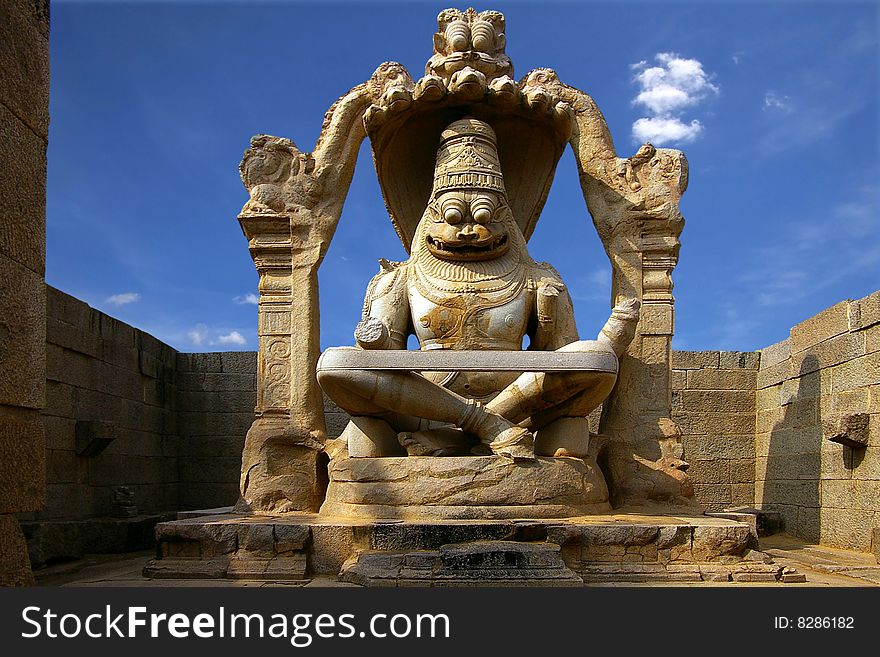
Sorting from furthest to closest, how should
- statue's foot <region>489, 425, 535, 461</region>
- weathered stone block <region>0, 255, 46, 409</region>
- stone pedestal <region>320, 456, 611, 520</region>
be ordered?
statue's foot <region>489, 425, 535, 461</region> → stone pedestal <region>320, 456, 611, 520</region> → weathered stone block <region>0, 255, 46, 409</region>

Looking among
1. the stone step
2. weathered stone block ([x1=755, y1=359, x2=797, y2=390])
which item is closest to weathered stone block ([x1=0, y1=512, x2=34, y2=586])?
the stone step

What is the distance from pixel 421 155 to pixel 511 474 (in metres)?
3.36

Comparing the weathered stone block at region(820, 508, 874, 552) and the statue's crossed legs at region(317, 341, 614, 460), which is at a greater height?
the statue's crossed legs at region(317, 341, 614, 460)

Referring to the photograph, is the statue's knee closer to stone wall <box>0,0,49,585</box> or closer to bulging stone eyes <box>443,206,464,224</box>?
bulging stone eyes <box>443,206,464,224</box>

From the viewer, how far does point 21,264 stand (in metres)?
4.31

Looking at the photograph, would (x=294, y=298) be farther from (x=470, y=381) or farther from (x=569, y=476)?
(x=569, y=476)

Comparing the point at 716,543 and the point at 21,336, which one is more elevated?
the point at 21,336

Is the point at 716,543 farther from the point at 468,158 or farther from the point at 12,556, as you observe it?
the point at 12,556

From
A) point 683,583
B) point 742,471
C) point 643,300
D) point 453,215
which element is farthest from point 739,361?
point 683,583

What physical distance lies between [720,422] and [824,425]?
2109 mm

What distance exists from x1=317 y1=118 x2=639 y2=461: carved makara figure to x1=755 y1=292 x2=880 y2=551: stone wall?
89.9 inches

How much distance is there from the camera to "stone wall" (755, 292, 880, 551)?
7031 millimetres

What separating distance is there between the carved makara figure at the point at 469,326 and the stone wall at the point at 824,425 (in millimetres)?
2283

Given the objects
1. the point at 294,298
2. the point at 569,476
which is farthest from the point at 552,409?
the point at 294,298
